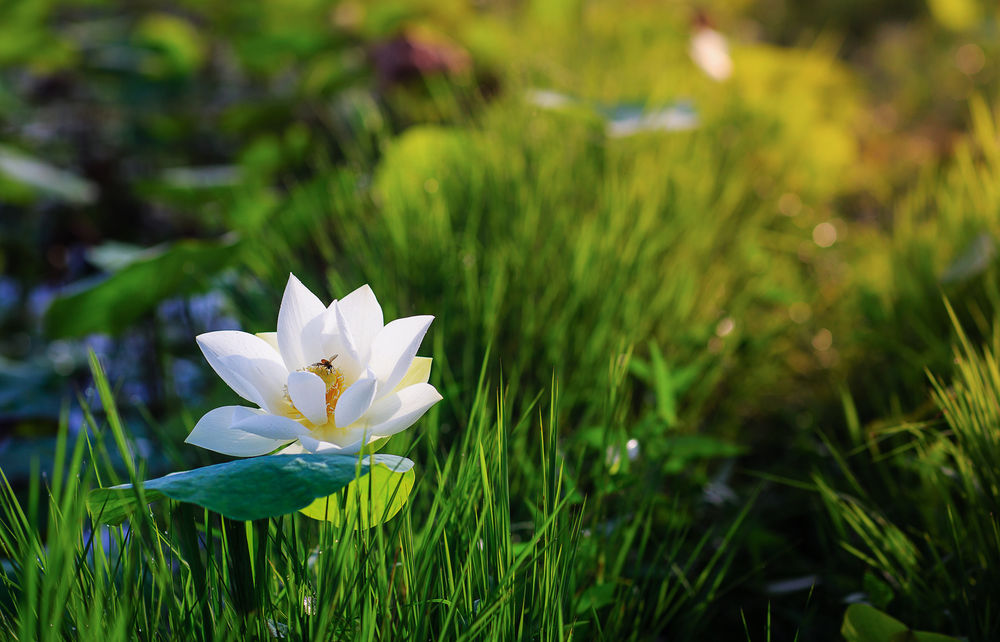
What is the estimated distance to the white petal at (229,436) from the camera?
15.4 inches

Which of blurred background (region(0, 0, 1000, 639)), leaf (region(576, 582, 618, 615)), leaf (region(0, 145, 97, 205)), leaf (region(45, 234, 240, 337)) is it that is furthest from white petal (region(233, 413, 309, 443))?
leaf (region(0, 145, 97, 205))

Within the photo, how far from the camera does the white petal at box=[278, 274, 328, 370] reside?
435 mm

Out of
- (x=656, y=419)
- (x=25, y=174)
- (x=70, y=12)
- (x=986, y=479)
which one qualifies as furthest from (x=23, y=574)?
(x=70, y=12)

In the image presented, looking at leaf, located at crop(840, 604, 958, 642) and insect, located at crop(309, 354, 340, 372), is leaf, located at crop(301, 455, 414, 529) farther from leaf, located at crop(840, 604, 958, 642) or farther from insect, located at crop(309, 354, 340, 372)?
leaf, located at crop(840, 604, 958, 642)

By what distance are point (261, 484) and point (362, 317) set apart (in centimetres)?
12

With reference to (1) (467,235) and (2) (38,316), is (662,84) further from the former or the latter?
(2) (38,316)

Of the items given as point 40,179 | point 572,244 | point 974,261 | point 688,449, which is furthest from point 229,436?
point 40,179

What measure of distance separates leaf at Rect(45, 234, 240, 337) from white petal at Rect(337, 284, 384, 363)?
48 centimetres

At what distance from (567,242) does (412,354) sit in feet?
1.79

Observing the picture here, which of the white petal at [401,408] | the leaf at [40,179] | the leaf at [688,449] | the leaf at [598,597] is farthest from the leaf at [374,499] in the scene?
the leaf at [40,179]

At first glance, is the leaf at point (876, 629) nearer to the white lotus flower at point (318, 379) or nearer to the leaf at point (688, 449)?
the leaf at point (688, 449)

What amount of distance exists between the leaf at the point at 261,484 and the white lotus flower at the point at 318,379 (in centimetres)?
2

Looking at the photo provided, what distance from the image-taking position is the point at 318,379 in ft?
1.28

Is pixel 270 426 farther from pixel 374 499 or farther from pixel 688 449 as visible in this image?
pixel 688 449
